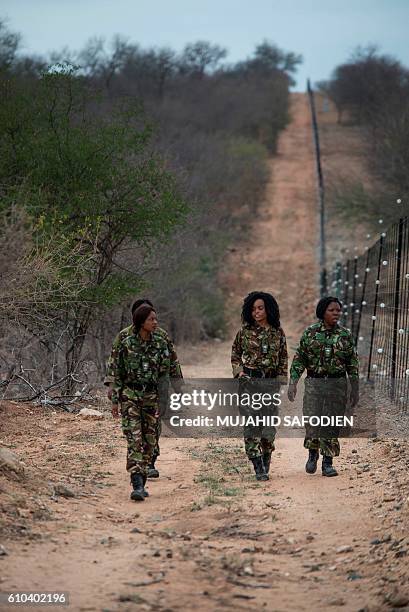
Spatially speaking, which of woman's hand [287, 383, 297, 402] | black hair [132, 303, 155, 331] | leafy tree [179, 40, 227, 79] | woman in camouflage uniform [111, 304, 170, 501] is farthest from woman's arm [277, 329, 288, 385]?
leafy tree [179, 40, 227, 79]

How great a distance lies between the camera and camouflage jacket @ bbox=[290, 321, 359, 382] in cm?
892

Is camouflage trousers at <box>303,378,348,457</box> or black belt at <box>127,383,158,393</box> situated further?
camouflage trousers at <box>303,378,348,457</box>

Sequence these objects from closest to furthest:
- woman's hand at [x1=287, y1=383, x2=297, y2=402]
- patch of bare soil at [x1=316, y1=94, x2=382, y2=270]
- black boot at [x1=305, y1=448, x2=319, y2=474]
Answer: woman's hand at [x1=287, y1=383, x2=297, y2=402], black boot at [x1=305, y1=448, x2=319, y2=474], patch of bare soil at [x1=316, y1=94, x2=382, y2=270]

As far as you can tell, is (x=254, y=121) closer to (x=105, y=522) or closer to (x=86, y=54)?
(x=86, y=54)

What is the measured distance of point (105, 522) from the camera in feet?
24.3

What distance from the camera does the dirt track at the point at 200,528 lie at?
5.72m

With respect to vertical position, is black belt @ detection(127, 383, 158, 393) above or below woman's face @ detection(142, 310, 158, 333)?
below

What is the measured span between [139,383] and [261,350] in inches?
48.6

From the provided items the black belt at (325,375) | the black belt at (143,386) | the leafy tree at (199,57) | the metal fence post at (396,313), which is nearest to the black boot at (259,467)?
the black belt at (325,375)

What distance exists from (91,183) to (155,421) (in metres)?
7.47

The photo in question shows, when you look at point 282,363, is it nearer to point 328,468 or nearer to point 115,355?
point 328,468

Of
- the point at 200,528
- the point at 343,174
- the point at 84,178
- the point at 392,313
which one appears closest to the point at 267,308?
the point at 200,528

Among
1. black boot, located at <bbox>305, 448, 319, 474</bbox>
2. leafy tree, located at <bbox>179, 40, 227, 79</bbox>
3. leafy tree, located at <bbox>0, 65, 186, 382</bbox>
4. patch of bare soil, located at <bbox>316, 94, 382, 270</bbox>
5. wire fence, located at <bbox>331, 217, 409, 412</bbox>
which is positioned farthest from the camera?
leafy tree, located at <bbox>179, 40, 227, 79</bbox>

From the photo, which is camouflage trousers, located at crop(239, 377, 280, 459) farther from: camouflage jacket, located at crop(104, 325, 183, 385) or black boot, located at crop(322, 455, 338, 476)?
camouflage jacket, located at crop(104, 325, 183, 385)
